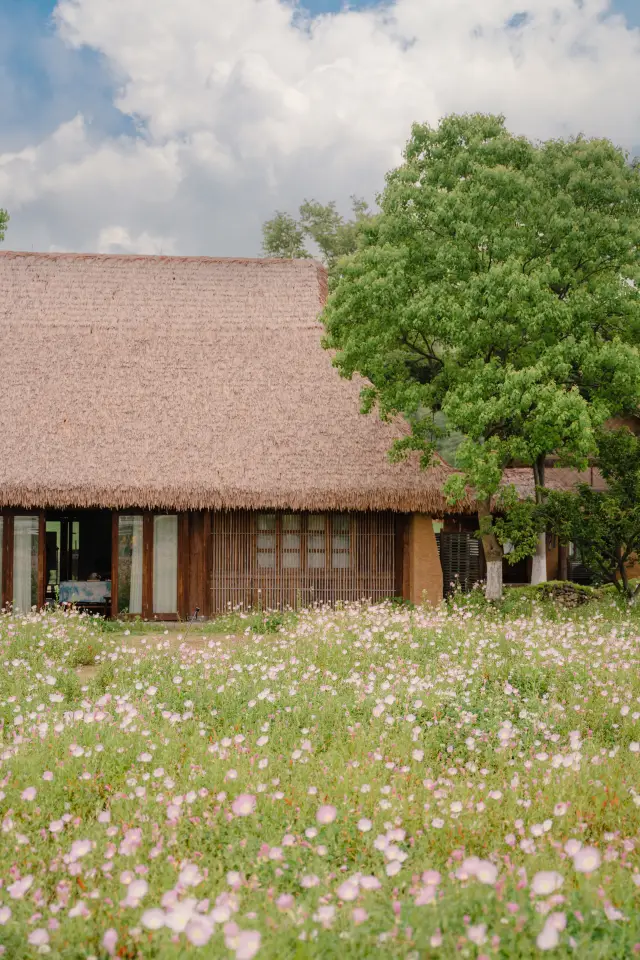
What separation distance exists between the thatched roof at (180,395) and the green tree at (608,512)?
2244mm

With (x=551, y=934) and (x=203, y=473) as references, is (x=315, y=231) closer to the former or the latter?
(x=203, y=473)

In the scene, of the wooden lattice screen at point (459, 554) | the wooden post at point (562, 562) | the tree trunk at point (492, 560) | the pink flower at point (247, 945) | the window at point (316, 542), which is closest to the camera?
the pink flower at point (247, 945)

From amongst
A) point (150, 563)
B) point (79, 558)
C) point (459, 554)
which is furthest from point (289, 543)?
point (79, 558)

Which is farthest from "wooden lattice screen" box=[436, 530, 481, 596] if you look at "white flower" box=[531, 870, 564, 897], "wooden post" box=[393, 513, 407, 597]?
"white flower" box=[531, 870, 564, 897]

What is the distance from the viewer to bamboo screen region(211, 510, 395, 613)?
612 inches

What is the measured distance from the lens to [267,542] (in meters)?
15.6

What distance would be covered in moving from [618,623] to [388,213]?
7.60 meters

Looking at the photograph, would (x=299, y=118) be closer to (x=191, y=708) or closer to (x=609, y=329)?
(x=609, y=329)

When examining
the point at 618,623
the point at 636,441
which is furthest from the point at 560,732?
the point at 636,441

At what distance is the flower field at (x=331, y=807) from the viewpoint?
9.84 ft

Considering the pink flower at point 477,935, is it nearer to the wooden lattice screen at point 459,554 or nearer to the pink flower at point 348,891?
the pink flower at point 348,891

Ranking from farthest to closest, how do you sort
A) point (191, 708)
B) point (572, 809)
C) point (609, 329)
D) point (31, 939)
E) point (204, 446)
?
point (204, 446) < point (609, 329) < point (191, 708) < point (572, 809) < point (31, 939)

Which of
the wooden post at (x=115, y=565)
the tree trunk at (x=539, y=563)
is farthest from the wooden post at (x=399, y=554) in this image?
the wooden post at (x=115, y=565)

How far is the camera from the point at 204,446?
15.4m
